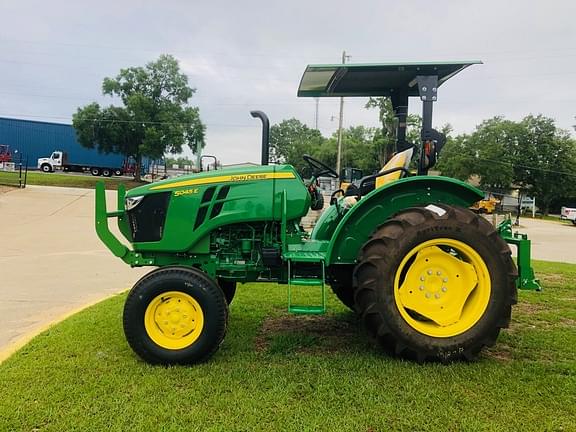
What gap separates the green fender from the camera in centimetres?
367

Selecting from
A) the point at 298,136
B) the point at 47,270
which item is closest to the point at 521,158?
the point at 298,136

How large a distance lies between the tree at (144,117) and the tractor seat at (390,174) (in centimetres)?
2844

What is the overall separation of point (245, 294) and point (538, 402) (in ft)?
12.2

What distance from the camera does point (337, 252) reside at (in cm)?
372

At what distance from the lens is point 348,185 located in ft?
16.0

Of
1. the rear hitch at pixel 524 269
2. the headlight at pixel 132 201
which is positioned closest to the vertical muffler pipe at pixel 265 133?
the headlight at pixel 132 201

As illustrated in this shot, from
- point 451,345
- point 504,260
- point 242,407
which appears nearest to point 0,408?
point 242,407

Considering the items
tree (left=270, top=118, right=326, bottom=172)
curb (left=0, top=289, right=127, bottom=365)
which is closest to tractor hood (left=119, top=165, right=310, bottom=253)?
curb (left=0, top=289, right=127, bottom=365)

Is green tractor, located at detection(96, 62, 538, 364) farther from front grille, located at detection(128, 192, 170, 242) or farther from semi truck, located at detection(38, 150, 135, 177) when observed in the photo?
semi truck, located at detection(38, 150, 135, 177)

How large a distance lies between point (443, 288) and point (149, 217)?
2368mm

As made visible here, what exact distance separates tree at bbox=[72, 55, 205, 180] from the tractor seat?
93.3 ft

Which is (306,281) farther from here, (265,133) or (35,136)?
(35,136)

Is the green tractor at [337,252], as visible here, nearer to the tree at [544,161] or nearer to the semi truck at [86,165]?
the semi truck at [86,165]

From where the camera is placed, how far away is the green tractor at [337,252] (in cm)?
349
